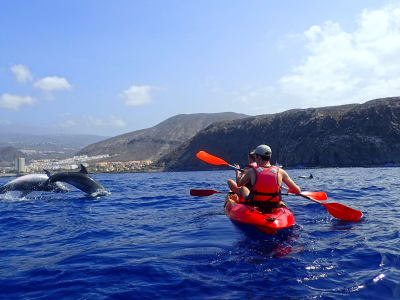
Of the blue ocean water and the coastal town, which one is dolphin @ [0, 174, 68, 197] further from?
the coastal town

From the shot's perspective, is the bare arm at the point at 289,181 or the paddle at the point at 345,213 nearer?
the bare arm at the point at 289,181

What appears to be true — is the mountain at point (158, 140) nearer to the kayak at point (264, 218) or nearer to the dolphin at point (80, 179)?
the dolphin at point (80, 179)

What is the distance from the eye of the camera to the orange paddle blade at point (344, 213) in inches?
380

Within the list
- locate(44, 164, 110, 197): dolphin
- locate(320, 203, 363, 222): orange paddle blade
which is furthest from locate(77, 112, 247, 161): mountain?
locate(320, 203, 363, 222): orange paddle blade

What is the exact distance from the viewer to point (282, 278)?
212 inches

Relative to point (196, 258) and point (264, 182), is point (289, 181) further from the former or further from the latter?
point (196, 258)

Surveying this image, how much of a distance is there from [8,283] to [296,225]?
6.89 m

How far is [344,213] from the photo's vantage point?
9.81 meters

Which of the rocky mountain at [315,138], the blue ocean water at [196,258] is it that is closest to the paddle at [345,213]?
the blue ocean water at [196,258]

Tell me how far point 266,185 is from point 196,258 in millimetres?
3309

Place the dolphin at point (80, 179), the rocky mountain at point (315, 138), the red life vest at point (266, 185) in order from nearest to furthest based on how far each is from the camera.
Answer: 1. the red life vest at point (266, 185)
2. the dolphin at point (80, 179)
3. the rocky mountain at point (315, 138)

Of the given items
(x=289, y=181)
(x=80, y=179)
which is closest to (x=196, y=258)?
(x=289, y=181)

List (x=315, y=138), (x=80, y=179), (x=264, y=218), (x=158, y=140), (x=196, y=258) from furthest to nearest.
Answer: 1. (x=158, y=140)
2. (x=315, y=138)
3. (x=80, y=179)
4. (x=264, y=218)
5. (x=196, y=258)

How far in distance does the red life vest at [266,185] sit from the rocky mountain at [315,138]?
55102 mm
